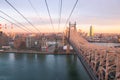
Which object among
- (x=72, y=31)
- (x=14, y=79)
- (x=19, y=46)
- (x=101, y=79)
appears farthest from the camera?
(x=19, y=46)

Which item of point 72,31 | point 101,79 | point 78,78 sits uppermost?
point 72,31

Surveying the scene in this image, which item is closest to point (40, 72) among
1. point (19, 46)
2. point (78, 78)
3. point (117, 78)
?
point (78, 78)

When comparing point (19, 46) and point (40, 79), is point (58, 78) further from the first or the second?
point (19, 46)

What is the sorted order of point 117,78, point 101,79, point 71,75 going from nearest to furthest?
point 117,78, point 101,79, point 71,75

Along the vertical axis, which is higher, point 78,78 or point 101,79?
point 101,79

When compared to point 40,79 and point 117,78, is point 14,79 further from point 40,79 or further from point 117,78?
point 117,78

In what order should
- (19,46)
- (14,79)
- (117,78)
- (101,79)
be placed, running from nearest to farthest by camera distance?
(117,78) → (101,79) → (14,79) → (19,46)

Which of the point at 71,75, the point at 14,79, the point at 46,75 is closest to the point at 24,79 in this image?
the point at 14,79

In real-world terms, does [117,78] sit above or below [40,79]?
above

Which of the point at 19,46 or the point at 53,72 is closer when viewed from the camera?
the point at 53,72
